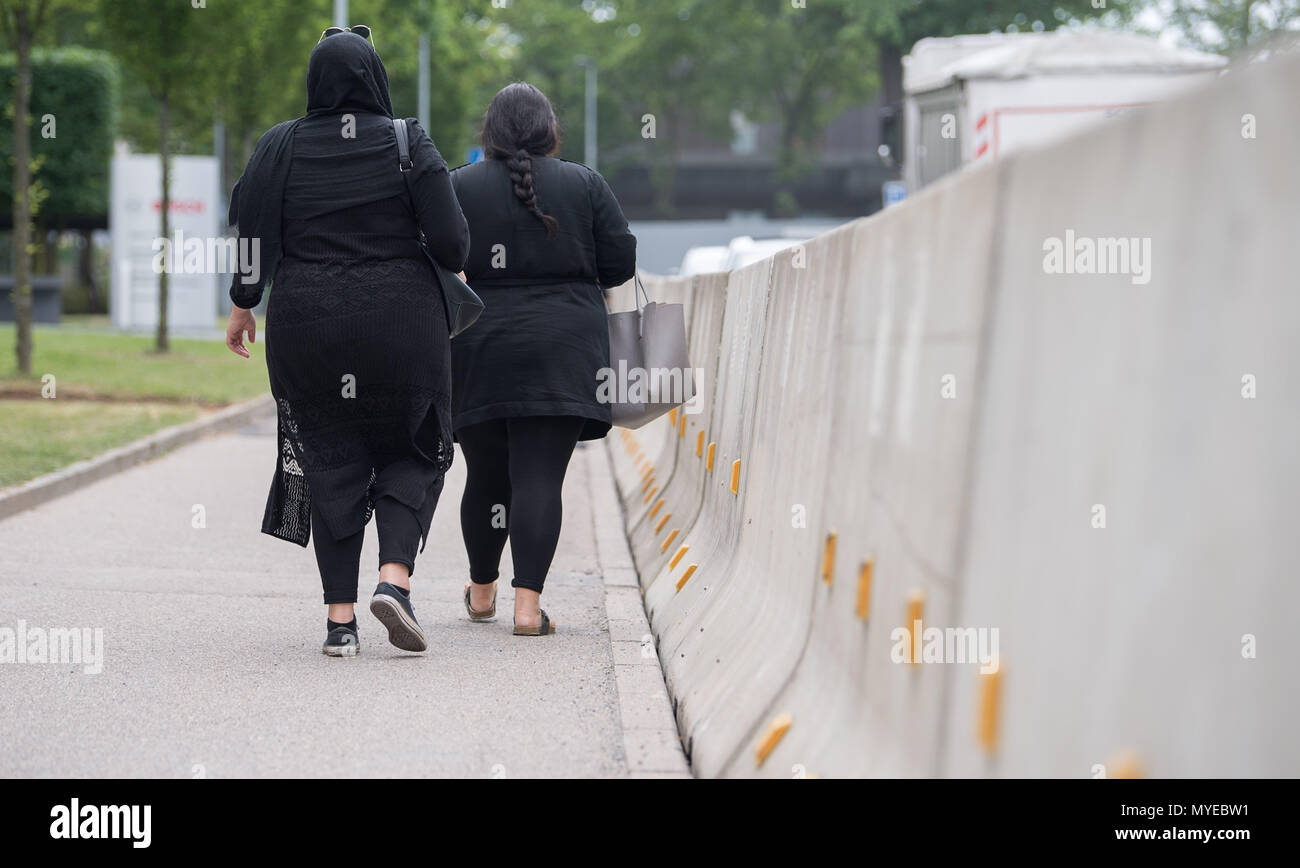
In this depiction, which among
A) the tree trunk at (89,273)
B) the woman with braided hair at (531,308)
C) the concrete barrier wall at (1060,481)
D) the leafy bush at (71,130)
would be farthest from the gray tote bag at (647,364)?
the tree trunk at (89,273)

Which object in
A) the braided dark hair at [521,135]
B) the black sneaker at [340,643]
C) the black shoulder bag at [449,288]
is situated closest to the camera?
the black shoulder bag at [449,288]

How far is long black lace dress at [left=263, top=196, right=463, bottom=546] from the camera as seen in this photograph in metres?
5.76

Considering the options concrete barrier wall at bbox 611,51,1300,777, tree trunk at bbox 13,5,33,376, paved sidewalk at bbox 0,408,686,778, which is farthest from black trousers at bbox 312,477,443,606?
tree trunk at bbox 13,5,33,376

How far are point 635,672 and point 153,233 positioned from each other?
1105 inches

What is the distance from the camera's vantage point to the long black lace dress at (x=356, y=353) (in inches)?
227

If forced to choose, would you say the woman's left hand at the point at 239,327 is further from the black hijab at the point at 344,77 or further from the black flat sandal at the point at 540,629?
the black flat sandal at the point at 540,629

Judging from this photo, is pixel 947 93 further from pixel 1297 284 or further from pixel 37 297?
pixel 37 297

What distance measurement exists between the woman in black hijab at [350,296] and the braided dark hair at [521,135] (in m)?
0.47

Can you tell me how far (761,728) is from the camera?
4.22 meters

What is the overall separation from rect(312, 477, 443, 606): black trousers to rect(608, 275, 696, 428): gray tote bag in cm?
97

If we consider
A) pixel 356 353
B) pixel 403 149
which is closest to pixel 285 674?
pixel 356 353

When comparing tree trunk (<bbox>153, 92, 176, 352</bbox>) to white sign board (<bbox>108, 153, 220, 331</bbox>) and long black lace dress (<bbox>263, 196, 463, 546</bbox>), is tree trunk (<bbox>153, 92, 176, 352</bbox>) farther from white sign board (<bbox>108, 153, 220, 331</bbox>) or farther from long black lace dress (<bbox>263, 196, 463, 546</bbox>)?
long black lace dress (<bbox>263, 196, 463, 546</bbox>)

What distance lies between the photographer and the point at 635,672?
5.71m
